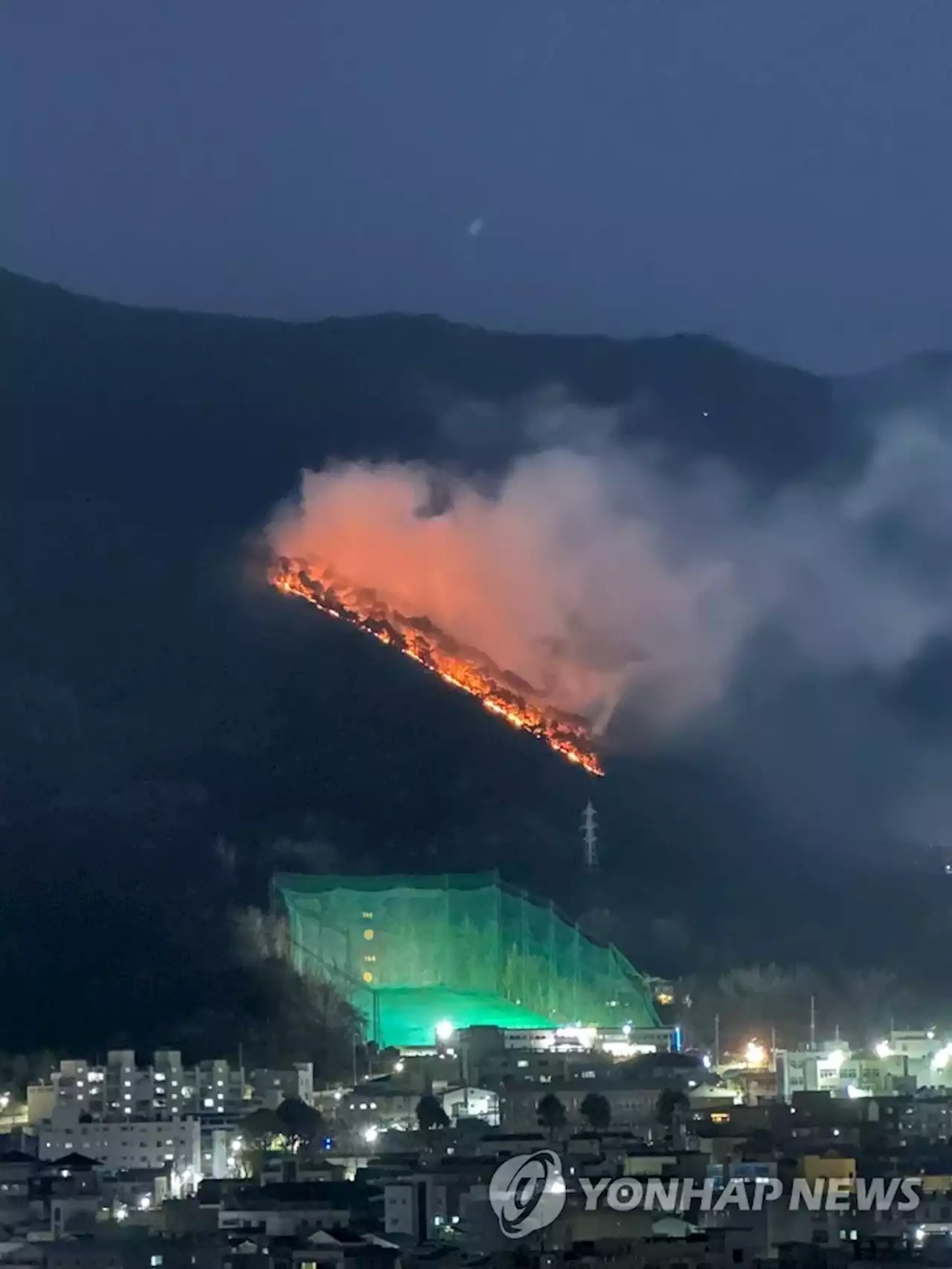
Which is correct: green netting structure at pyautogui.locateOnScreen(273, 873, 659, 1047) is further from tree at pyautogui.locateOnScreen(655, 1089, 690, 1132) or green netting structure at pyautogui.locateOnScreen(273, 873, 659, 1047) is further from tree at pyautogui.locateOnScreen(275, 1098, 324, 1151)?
tree at pyautogui.locateOnScreen(275, 1098, 324, 1151)

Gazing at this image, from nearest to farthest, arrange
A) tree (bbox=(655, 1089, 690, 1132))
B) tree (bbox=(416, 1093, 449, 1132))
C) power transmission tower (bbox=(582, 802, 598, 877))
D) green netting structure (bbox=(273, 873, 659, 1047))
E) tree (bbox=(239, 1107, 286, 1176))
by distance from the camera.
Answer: tree (bbox=(239, 1107, 286, 1176)) < tree (bbox=(416, 1093, 449, 1132)) < tree (bbox=(655, 1089, 690, 1132)) < green netting structure (bbox=(273, 873, 659, 1047)) < power transmission tower (bbox=(582, 802, 598, 877))

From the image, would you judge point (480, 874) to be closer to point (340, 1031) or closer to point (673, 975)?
point (673, 975)

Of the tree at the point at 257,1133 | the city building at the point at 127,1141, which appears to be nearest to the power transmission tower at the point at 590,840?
the tree at the point at 257,1133

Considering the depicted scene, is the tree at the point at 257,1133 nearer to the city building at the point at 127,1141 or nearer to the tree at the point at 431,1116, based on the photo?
the city building at the point at 127,1141

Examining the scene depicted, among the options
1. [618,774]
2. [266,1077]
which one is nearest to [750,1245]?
[266,1077]

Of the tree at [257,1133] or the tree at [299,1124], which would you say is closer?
the tree at [257,1133]

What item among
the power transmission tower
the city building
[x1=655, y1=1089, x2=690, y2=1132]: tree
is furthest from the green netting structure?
the city building
